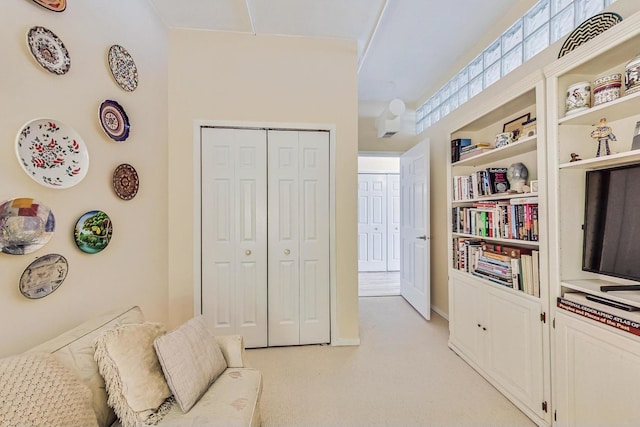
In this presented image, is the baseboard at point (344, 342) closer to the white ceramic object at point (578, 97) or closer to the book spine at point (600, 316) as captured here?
the book spine at point (600, 316)

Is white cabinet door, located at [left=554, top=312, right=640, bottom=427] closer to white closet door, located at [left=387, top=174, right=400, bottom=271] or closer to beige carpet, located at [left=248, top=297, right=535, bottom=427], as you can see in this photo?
beige carpet, located at [left=248, top=297, right=535, bottom=427]

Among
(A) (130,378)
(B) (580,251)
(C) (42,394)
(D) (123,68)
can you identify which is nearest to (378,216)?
(B) (580,251)

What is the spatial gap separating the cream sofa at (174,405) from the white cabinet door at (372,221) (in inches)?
173

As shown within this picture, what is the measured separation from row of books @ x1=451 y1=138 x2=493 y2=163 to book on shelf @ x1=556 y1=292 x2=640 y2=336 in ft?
3.77

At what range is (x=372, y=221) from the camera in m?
5.61

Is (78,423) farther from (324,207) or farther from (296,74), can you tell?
(296,74)

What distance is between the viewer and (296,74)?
2.46m

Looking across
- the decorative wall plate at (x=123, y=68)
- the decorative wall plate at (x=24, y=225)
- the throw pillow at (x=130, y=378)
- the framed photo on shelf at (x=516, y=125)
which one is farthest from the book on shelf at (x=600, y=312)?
the decorative wall plate at (x=123, y=68)

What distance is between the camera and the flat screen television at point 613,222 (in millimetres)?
1184

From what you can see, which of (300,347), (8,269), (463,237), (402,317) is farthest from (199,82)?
(402,317)

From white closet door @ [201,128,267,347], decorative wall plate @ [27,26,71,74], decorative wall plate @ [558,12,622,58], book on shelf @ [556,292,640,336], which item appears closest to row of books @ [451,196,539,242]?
book on shelf @ [556,292,640,336]

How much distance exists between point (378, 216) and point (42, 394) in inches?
207

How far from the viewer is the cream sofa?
1.04 metres

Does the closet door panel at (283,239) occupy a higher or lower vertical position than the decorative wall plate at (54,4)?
lower
